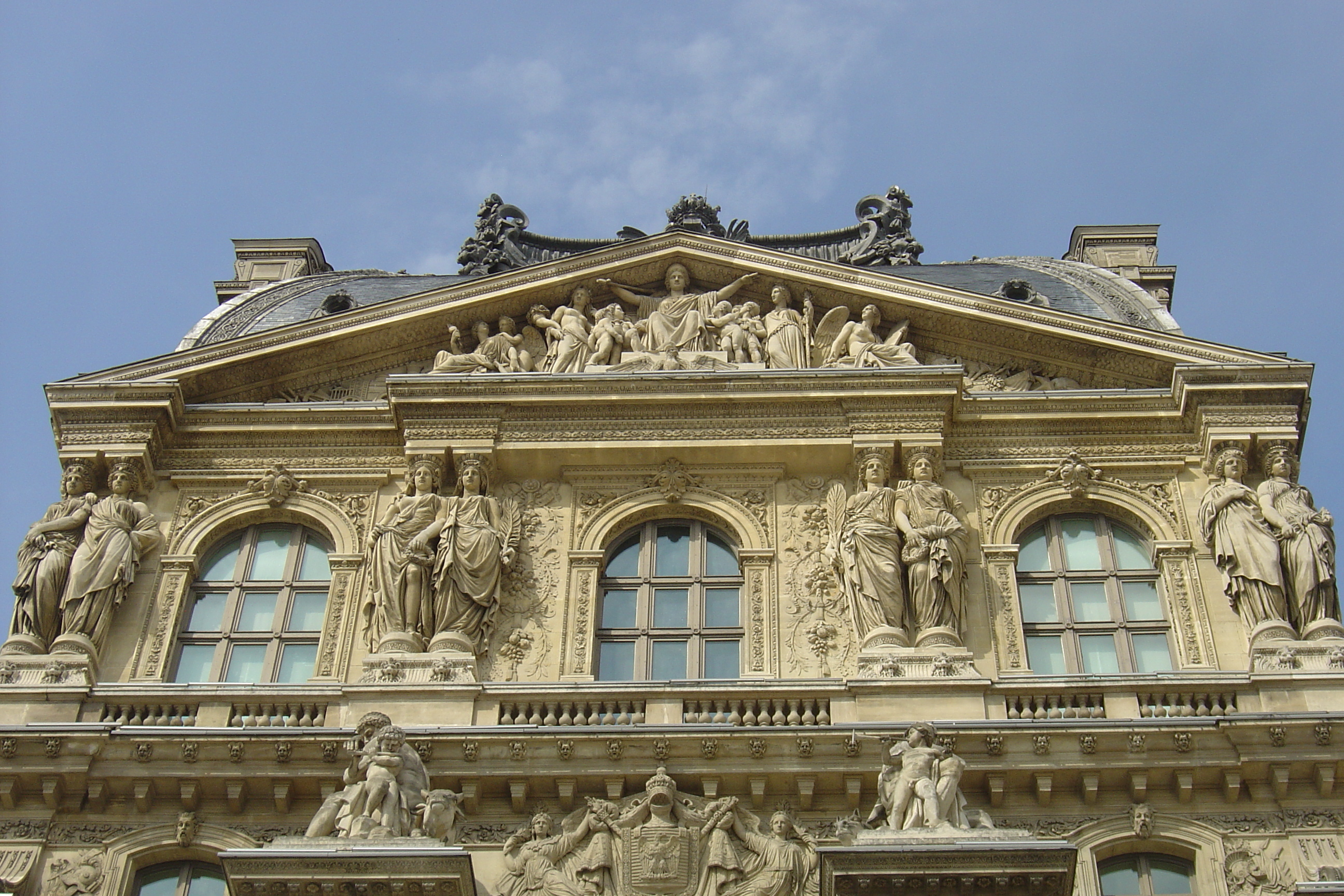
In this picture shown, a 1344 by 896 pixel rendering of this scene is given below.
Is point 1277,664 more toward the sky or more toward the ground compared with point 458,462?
more toward the ground

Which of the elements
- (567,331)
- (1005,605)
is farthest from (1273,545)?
(567,331)

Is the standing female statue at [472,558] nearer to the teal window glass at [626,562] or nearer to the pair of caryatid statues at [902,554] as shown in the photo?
the teal window glass at [626,562]

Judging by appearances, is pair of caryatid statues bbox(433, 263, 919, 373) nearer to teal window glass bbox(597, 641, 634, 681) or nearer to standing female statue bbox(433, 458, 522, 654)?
standing female statue bbox(433, 458, 522, 654)

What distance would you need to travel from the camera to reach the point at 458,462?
21047 mm

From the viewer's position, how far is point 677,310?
23.2 metres

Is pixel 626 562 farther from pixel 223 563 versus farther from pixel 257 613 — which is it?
pixel 223 563

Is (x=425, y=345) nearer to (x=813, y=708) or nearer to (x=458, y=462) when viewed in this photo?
(x=458, y=462)

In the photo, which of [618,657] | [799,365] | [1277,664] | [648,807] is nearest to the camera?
[648,807]

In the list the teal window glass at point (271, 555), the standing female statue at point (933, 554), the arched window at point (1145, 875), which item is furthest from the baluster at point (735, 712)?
the teal window glass at point (271, 555)

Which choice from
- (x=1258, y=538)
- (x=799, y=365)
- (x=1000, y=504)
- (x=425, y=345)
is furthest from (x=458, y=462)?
(x=1258, y=538)

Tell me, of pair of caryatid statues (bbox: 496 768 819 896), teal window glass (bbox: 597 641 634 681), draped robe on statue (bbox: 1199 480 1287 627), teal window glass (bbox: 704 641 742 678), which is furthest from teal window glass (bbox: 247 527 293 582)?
draped robe on statue (bbox: 1199 480 1287 627)

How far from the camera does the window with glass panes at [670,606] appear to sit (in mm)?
19766

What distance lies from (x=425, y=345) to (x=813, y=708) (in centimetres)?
743

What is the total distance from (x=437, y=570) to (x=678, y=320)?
4.98m
